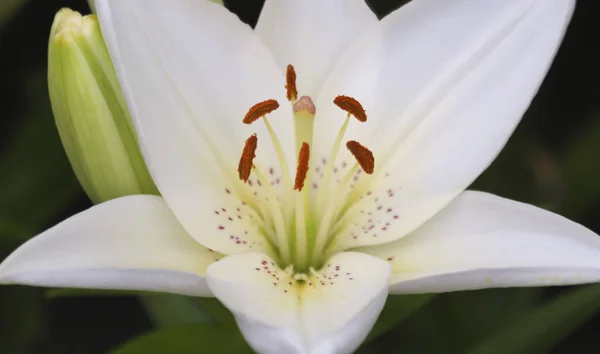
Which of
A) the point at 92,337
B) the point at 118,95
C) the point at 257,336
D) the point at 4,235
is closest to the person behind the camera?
the point at 257,336

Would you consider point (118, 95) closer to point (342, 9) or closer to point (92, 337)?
point (342, 9)

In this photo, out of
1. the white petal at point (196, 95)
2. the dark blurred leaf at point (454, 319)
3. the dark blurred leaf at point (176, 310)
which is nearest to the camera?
the white petal at point (196, 95)

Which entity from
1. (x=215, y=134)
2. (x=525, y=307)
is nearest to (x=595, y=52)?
(x=525, y=307)

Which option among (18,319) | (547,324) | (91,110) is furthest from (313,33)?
(18,319)

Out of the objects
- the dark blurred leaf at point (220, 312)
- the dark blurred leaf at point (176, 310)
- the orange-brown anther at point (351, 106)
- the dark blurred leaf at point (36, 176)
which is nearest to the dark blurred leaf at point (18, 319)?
the dark blurred leaf at point (36, 176)

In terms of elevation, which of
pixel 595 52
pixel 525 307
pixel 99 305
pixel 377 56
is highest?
pixel 377 56

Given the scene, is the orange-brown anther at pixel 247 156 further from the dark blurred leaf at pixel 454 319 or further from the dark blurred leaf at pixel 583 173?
the dark blurred leaf at pixel 583 173

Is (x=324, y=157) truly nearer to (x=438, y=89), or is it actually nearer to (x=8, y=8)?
(x=438, y=89)
